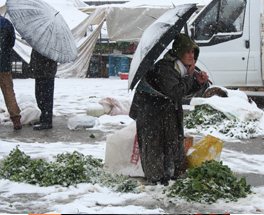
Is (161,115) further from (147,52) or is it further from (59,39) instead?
(59,39)

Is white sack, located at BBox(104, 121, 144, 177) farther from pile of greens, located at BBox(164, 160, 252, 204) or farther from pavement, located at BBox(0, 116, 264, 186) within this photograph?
pavement, located at BBox(0, 116, 264, 186)

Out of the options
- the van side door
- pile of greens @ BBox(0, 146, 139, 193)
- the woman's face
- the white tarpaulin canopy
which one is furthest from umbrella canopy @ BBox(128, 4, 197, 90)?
the white tarpaulin canopy

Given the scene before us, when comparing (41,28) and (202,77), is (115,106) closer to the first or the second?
(41,28)

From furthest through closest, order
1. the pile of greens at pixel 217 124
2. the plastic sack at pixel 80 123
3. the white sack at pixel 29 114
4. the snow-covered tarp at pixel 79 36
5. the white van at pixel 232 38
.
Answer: the snow-covered tarp at pixel 79 36 → the white van at pixel 232 38 → the white sack at pixel 29 114 → the plastic sack at pixel 80 123 → the pile of greens at pixel 217 124

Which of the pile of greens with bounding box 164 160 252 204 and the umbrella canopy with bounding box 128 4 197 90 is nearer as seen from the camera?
the pile of greens with bounding box 164 160 252 204

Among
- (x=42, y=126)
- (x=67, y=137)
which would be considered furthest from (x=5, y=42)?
(x=67, y=137)

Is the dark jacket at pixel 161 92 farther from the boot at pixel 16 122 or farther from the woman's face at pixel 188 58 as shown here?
the boot at pixel 16 122

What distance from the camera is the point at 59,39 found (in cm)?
586

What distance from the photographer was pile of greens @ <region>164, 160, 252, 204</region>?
3002 millimetres

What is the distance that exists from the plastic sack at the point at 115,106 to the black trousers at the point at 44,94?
1.60 m

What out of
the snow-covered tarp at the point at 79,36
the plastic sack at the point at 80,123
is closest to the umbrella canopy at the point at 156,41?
the plastic sack at the point at 80,123

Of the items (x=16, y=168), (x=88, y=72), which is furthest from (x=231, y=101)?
(x=88, y=72)

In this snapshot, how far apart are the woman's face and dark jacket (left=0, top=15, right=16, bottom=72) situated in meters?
3.26

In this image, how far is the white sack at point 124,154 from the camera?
11.8ft
